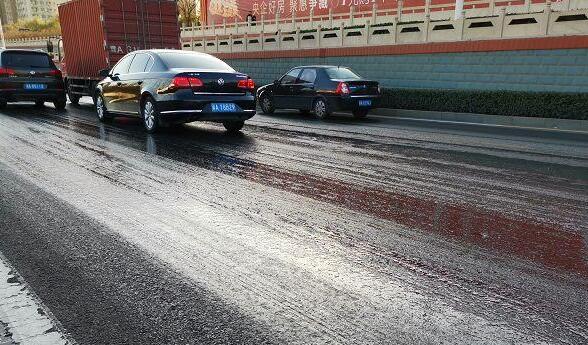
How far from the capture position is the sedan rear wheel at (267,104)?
51.4ft

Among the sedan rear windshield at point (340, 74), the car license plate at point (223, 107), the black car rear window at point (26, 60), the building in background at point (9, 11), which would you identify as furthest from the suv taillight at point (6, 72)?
the building in background at point (9, 11)

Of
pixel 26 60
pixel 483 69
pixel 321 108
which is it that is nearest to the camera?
pixel 321 108

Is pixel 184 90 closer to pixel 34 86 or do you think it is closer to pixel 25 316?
pixel 25 316

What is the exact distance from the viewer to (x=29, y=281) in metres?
2.87

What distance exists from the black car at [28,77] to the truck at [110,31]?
1.16 metres

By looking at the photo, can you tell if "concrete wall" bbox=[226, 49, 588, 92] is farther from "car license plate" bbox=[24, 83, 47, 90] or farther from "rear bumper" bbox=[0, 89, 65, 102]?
"car license plate" bbox=[24, 83, 47, 90]

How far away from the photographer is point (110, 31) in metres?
14.2

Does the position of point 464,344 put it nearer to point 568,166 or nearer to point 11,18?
point 568,166

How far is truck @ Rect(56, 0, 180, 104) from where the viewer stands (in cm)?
1420

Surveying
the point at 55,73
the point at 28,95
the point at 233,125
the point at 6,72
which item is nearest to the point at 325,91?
the point at 233,125

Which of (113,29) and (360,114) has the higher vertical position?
(113,29)

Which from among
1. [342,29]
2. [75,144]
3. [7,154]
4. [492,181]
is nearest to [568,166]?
[492,181]

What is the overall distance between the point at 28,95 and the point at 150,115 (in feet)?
23.0

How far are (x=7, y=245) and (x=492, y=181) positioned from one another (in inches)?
197
